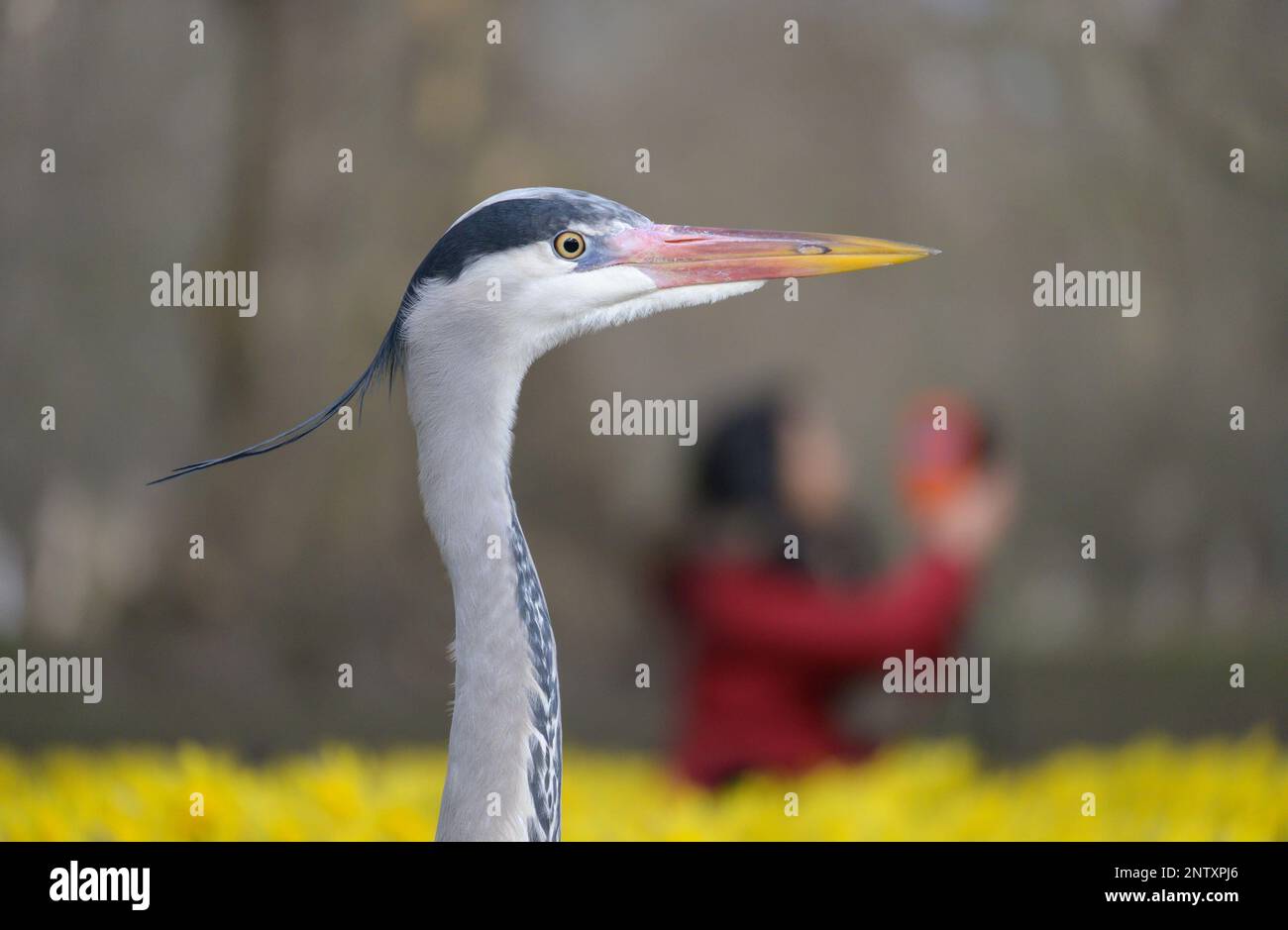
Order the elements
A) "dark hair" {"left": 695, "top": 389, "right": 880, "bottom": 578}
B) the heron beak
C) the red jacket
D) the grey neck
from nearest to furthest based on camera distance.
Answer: the grey neck → the heron beak → the red jacket → "dark hair" {"left": 695, "top": 389, "right": 880, "bottom": 578}

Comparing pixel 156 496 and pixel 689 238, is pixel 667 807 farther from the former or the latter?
pixel 156 496

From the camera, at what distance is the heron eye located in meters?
1.19

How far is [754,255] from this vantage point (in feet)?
4.19

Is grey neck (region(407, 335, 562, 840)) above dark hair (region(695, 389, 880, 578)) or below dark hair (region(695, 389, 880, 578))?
below

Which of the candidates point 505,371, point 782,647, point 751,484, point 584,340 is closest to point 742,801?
point 782,647

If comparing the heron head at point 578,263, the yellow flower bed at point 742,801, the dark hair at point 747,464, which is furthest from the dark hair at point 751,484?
the heron head at point 578,263

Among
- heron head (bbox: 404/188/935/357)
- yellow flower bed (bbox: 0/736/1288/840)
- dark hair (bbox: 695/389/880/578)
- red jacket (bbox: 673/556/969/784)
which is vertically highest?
heron head (bbox: 404/188/935/357)

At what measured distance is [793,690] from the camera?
6.37 feet

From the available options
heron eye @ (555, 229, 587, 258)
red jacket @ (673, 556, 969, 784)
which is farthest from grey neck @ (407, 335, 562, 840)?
red jacket @ (673, 556, 969, 784)

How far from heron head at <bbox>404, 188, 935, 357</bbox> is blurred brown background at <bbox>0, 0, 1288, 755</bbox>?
140 cm

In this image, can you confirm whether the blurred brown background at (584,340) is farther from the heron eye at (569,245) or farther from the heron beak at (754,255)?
the heron eye at (569,245)

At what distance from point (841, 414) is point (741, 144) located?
43.3 inches

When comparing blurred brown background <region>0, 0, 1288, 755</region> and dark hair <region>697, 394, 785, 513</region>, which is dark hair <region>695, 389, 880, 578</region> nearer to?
dark hair <region>697, 394, 785, 513</region>

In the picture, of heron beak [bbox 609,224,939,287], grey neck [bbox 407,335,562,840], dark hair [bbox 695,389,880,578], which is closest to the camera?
grey neck [bbox 407,335,562,840]
